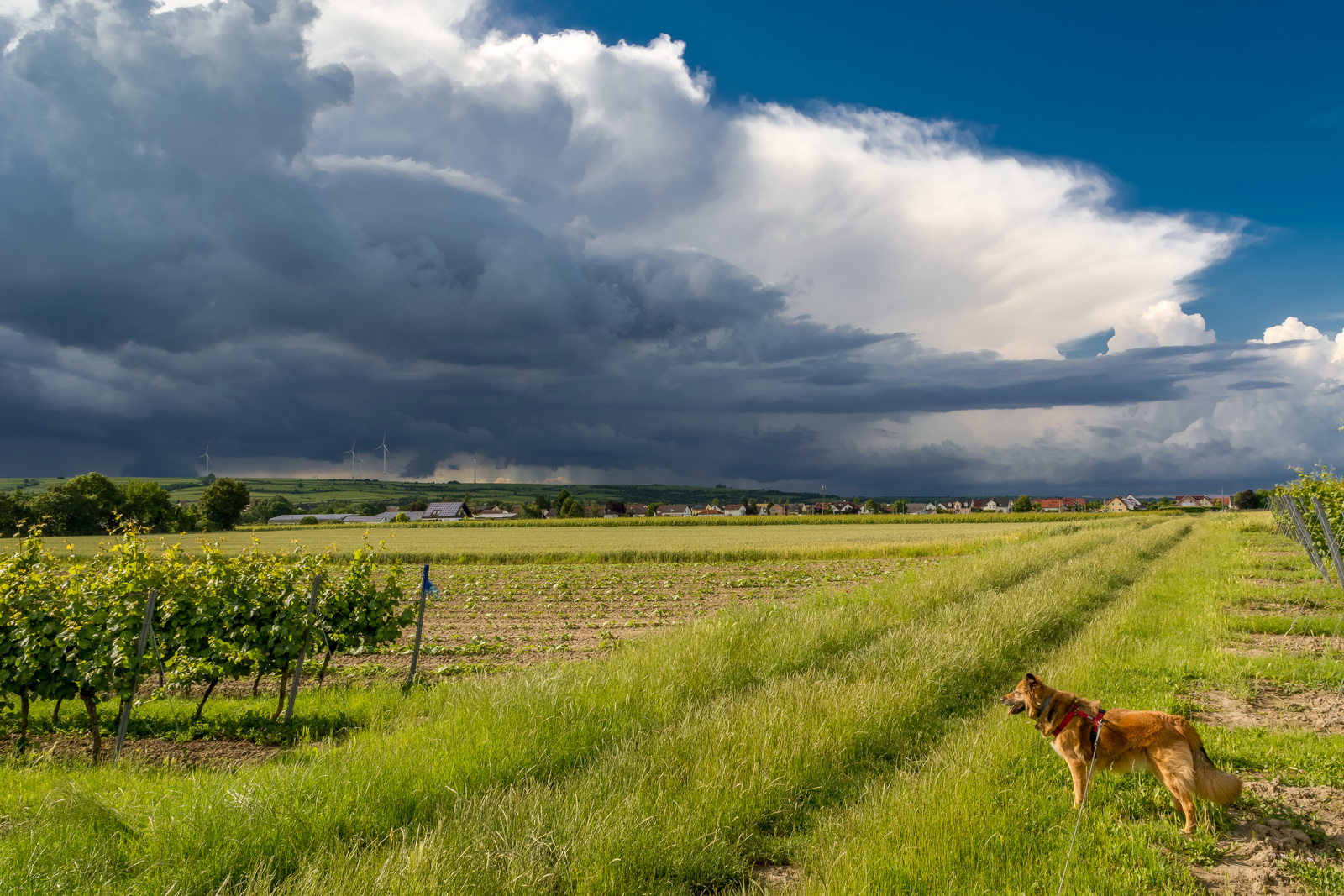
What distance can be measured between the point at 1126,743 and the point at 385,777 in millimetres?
5973

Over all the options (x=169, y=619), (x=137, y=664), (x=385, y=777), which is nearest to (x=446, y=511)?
(x=169, y=619)

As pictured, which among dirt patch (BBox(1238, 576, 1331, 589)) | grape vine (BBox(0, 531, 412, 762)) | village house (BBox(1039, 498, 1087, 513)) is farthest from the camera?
village house (BBox(1039, 498, 1087, 513))

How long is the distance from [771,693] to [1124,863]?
388cm

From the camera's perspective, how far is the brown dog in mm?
5066

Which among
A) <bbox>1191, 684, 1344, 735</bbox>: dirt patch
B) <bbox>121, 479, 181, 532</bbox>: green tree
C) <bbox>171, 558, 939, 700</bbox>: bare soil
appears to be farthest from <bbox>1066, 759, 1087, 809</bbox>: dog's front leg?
<bbox>121, 479, 181, 532</bbox>: green tree

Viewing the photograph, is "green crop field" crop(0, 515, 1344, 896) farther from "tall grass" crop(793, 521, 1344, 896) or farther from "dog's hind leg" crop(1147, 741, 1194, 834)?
"dog's hind leg" crop(1147, 741, 1194, 834)

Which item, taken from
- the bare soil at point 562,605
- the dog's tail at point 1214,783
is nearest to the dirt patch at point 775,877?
the dog's tail at point 1214,783

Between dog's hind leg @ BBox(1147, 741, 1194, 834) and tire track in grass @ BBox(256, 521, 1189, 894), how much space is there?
6.98ft

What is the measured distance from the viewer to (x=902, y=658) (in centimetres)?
986

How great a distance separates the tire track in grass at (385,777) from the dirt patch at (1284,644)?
7074mm

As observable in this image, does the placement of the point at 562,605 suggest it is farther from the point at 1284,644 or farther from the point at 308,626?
the point at 1284,644

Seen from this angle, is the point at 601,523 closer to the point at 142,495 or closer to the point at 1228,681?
the point at 142,495

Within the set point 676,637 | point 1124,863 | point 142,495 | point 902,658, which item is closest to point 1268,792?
point 1124,863

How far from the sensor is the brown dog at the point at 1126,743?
5.07 meters
